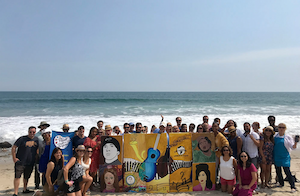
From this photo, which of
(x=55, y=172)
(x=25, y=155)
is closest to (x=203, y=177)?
(x=55, y=172)

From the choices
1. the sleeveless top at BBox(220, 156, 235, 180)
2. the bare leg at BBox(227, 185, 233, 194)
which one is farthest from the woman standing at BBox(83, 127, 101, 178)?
the bare leg at BBox(227, 185, 233, 194)

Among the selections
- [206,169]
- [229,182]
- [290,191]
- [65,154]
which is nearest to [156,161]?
[206,169]

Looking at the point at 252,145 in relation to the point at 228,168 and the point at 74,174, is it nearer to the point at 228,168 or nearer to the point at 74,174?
the point at 228,168

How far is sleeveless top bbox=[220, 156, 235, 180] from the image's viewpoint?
5.23 metres

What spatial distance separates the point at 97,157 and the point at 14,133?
414 inches

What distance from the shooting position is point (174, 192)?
560 centimetres

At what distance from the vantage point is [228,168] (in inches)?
206

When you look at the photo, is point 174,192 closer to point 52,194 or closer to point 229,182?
point 229,182

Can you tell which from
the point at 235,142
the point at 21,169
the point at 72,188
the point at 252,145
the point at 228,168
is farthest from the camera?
the point at 235,142

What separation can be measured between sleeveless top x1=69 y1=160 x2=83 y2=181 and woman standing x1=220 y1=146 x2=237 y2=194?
357 centimetres

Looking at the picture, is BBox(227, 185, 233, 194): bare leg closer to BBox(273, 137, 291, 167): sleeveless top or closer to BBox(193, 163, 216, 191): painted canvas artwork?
BBox(193, 163, 216, 191): painted canvas artwork

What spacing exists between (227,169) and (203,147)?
2.69 ft

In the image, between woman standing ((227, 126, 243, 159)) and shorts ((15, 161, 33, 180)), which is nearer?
shorts ((15, 161, 33, 180))

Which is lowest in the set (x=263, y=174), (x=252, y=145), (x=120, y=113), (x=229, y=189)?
(x=229, y=189)
